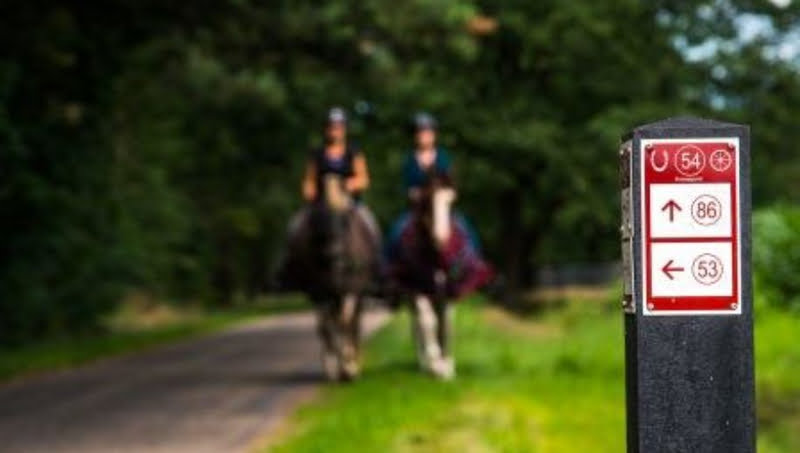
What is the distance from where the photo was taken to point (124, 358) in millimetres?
19938

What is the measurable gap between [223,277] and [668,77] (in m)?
33.7

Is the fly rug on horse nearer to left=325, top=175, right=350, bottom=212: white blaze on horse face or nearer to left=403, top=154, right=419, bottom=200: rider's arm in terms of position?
left=403, top=154, right=419, bottom=200: rider's arm

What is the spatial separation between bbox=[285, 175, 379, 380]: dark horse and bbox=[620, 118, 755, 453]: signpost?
354 inches

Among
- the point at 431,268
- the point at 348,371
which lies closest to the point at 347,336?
the point at 348,371

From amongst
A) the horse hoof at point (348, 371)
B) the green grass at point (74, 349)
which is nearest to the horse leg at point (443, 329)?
the horse hoof at point (348, 371)

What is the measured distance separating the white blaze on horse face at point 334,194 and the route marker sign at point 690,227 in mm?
9025

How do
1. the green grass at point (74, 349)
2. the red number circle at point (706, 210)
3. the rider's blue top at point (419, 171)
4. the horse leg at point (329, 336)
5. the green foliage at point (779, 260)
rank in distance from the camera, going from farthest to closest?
1. the green grass at point (74, 349)
2. the horse leg at point (329, 336)
3. the rider's blue top at point (419, 171)
4. the green foliage at point (779, 260)
5. the red number circle at point (706, 210)

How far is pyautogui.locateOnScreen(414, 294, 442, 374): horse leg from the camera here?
14062 mm

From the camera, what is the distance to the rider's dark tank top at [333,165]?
1385 centimetres

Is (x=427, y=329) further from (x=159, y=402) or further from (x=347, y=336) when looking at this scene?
(x=159, y=402)

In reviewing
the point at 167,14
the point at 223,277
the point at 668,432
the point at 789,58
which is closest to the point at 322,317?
the point at 167,14

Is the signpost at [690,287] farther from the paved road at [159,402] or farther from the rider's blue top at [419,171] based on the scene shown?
the rider's blue top at [419,171]

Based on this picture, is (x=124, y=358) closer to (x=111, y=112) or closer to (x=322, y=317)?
(x=111, y=112)

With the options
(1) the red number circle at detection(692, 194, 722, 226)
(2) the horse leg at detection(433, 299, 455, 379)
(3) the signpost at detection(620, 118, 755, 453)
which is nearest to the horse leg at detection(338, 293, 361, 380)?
(2) the horse leg at detection(433, 299, 455, 379)
